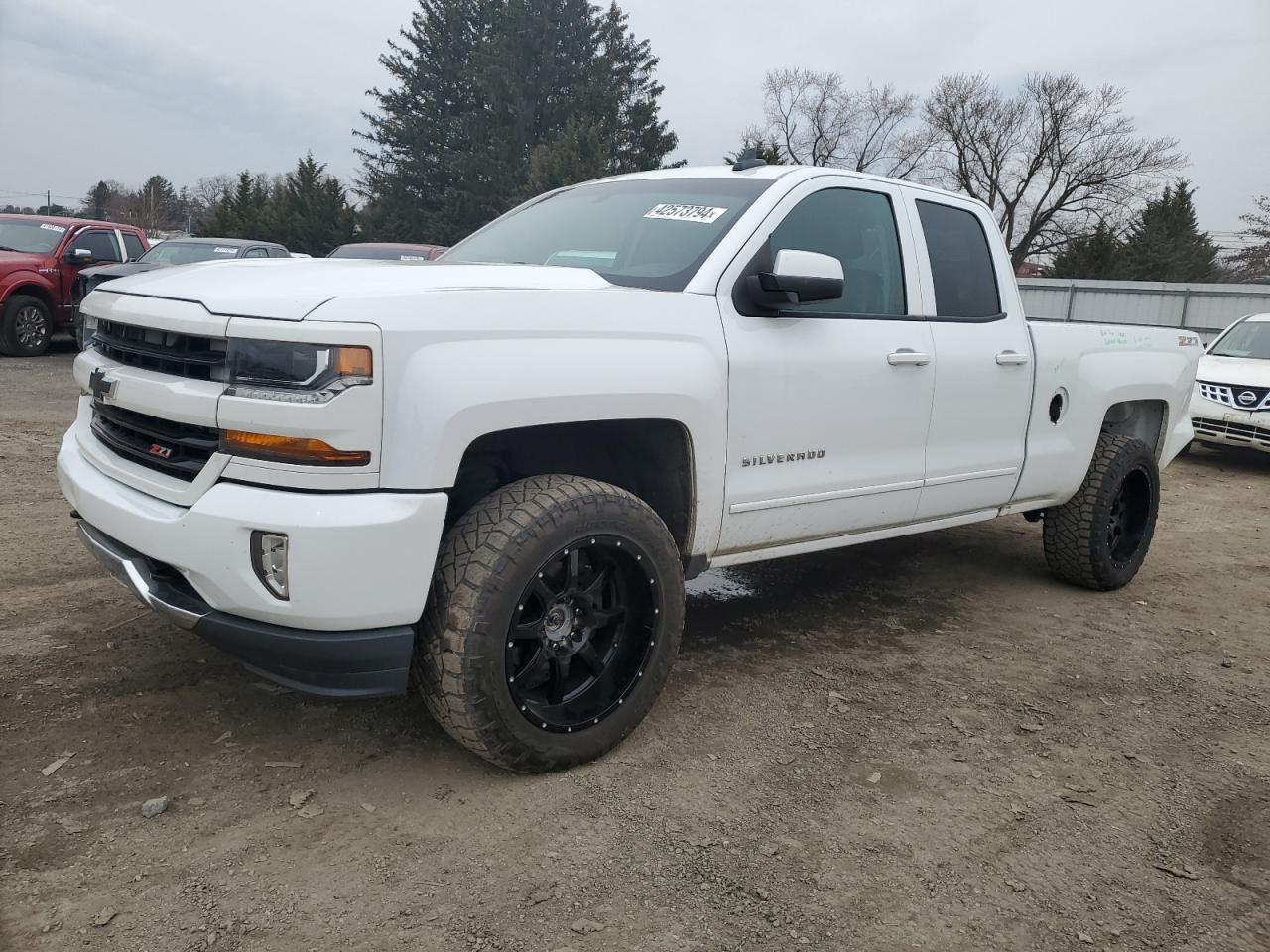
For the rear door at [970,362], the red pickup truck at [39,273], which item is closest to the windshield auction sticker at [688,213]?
the rear door at [970,362]

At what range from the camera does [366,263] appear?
3.05 m

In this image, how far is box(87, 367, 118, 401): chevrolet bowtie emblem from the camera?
2.79 metres

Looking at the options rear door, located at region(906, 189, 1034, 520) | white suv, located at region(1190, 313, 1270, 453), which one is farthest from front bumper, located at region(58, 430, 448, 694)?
white suv, located at region(1190, 313, 1270, 453)

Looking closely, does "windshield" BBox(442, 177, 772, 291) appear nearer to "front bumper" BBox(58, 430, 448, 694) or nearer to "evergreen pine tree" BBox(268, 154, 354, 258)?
"front bumper" BBox(58, 430, 448, 694)

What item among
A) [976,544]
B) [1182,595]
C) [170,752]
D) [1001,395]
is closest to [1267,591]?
[1182,595]

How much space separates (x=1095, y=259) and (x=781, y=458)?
35218mm

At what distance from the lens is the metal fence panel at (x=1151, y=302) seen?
1788cm

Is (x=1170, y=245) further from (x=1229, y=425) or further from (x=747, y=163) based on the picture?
(x=747, y=163)

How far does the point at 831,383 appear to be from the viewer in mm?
3402

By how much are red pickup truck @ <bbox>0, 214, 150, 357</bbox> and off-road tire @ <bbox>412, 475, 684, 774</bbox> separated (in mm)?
11740

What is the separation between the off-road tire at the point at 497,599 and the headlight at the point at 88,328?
1.47 metres

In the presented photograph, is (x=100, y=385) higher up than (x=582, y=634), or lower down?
higher up

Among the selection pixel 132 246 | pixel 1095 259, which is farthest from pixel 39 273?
pixel 1095 259

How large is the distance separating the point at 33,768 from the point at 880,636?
3126 mm
